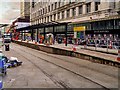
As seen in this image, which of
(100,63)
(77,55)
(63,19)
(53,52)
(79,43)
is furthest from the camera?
(63,19)

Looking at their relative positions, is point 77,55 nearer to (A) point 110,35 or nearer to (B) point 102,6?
(A) point 110,35

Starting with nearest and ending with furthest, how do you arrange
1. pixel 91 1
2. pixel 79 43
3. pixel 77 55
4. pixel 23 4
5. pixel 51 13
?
pixel 77 55 < pixel 79 43 < pixel 91 1 < pixel 51 13 < pixel 23 4

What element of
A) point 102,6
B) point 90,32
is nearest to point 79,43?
point 90,32

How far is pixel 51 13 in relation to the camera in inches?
2899

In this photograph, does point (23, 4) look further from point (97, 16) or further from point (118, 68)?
point (118, 68)

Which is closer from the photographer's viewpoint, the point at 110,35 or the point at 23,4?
the point at 110,35

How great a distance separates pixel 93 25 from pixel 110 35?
6942 millimetres

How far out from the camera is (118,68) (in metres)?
18.3

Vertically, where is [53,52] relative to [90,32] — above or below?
below

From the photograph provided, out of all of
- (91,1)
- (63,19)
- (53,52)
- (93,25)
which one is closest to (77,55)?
(53,52)

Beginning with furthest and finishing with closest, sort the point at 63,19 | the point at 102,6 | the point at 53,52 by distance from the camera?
1. the point at 63,19
2. the point at 102,6
3. the point at 53,52

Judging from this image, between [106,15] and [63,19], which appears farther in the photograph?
[63,19]

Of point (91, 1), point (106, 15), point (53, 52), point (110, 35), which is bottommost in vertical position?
point (53, 52)

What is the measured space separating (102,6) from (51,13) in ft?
106
